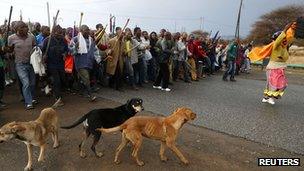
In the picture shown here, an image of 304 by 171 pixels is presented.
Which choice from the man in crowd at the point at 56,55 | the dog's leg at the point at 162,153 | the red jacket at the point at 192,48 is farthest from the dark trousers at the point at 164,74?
the dog's leg at the point at 162,153

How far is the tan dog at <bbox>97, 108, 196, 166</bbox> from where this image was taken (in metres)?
6.24

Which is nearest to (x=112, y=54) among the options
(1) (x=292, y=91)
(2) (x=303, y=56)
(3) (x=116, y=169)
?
(3) (x=116, y=169)

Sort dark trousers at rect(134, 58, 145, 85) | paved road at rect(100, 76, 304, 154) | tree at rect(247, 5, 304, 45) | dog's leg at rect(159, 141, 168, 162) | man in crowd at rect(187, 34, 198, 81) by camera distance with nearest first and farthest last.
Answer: dog's leg at rect(159, 141, 168, 162) < paved road at rect(100, 76, 304, 154) < dark trousers at rect(134, 58, 145, 85) < man in crowd at rect(187, 34, 198, 81) < tree at rect(247, 5, 304, 45)

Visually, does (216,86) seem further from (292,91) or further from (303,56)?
(303,56)

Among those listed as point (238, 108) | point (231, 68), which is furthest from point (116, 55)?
point (231, 68)

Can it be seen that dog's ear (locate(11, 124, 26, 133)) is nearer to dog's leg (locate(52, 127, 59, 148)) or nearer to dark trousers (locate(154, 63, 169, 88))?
dog's leg (locate(52, 127, 59, 148))

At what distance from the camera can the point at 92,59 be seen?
35.6 feet

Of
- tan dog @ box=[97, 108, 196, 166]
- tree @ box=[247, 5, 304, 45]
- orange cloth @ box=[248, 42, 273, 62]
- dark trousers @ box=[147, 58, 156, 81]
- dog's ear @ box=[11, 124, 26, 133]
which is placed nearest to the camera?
dog's ear @ box=[11, 124, 26, 133]

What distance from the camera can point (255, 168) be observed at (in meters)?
6.29

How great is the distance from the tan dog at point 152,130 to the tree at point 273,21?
44639 millimetres

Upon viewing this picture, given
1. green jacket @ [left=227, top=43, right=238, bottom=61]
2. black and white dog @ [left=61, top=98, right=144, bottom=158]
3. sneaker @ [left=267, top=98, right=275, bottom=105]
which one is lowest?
sneaker @ [left=267, top=98, right=275, bottom=105]

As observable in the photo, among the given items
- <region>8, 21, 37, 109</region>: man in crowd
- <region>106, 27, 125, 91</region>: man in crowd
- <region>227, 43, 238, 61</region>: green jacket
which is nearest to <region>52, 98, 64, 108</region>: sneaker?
<region>8, 21, 37, 109</region>: man in crowd

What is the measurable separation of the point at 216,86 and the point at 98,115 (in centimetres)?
937

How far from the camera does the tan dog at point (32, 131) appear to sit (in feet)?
19.0
